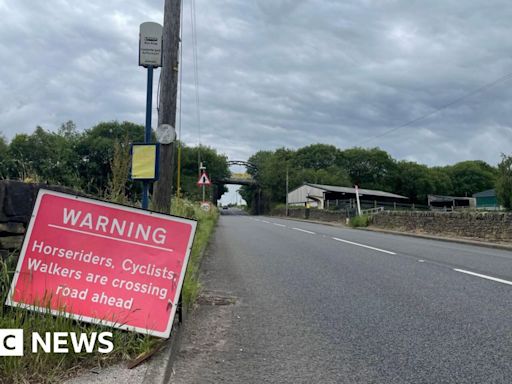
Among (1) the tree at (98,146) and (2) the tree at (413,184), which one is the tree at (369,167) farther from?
(1) the tree at (98,146)

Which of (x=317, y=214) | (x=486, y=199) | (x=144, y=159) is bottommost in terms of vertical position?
(x=317, y=214)

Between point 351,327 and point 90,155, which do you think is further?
point 90,155

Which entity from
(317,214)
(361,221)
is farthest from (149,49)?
(317,214)

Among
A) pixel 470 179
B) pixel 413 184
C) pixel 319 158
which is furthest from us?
pixel 470 179

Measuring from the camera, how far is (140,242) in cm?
390

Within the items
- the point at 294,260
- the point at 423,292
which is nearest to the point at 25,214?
the point at 423,292

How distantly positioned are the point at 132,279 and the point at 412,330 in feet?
9.31

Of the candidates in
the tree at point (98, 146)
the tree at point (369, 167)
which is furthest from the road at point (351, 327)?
the tree at point (369, 167)

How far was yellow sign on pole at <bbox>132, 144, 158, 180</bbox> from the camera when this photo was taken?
5.57 meters

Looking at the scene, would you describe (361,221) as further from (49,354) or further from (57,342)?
(49,354)

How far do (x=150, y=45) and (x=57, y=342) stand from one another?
4188mm

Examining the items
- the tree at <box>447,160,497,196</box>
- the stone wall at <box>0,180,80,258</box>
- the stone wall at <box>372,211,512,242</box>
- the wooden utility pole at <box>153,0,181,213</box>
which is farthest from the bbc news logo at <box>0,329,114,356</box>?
the tree at <box>447,160,497,196</box>

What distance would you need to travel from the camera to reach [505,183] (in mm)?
41969

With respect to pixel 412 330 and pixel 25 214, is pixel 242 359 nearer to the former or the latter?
pixel 412 330
